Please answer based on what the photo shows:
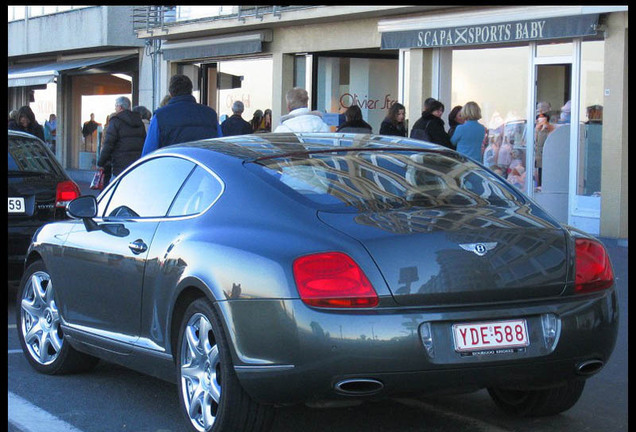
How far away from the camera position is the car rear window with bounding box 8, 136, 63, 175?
33.6ft

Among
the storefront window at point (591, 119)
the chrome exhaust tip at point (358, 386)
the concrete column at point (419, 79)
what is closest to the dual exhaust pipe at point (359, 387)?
the chrome exhaust tip at point (358, 386)

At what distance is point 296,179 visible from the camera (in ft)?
18.4

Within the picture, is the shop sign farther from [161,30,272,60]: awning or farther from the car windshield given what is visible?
the car windshield

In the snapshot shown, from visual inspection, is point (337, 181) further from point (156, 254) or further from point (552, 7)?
point (552, 7)

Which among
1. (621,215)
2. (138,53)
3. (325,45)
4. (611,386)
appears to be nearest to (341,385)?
(611,386)

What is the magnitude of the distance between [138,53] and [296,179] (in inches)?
972

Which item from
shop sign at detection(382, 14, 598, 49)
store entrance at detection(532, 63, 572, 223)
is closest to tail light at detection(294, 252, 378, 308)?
shop sign at detection(382, 14, 598, 49)

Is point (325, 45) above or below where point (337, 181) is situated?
above

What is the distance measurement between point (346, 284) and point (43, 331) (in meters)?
2.94

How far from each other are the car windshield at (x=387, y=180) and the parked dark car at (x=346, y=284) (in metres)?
0.01

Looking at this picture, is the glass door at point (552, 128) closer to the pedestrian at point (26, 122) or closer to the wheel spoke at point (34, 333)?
the pedestrian at point (26, 122)

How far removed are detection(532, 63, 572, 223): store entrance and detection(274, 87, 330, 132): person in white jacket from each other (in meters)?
6.11

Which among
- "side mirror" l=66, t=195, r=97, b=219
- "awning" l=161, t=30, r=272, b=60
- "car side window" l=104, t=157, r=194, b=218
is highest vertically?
"awning" l=161, t=30, r=272, b=60

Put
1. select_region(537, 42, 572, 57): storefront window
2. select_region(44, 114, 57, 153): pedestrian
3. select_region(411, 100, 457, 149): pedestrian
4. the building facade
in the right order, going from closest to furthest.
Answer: select_region(411, 100, 457, 149): pedestrian < the building facade < select_region(537, 42, 572, 57): storefront window < select_region(44, 114, 57, 153): pedestrian
